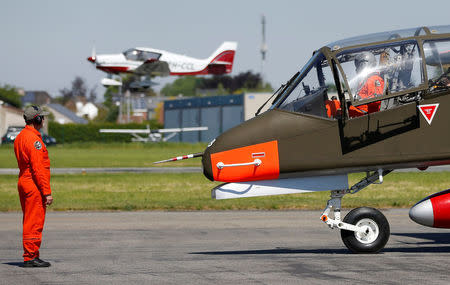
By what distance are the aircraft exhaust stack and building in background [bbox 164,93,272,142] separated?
7118cm

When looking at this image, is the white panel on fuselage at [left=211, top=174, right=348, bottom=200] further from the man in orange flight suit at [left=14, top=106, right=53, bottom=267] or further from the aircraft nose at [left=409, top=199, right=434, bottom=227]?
the man in orange flight suit at [left=14, top=106, right=53, bottom=267]

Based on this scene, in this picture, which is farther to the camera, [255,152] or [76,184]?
[76,184]

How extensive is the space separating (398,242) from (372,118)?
8.58 ft

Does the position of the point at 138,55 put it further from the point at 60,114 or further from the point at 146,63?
the point at 60,114

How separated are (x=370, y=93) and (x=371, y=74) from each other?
1.06 ft

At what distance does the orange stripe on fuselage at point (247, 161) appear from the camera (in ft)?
33.3

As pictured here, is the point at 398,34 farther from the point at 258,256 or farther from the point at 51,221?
the point at 51,221

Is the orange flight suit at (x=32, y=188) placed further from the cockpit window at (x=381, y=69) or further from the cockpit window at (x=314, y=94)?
the cockpit window at (x=381, y=69)

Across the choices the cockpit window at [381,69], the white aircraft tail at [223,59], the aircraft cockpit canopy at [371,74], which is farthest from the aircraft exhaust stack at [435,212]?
the white aircraft tail at [223,59]

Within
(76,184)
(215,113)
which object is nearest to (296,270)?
(76,184)

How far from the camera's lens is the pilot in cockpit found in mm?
9938

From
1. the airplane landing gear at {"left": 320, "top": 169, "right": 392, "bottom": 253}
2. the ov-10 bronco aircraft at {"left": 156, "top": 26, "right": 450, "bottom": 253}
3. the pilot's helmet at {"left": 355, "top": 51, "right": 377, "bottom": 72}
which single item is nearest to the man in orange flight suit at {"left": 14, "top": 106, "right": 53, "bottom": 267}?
the ov-10 bronco aircraft at {"left": 156, "top": 26, "right": 450, "bottom": 253}

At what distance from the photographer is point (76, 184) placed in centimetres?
2814

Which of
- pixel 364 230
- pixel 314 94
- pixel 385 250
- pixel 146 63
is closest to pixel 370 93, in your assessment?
pixel 314 94
